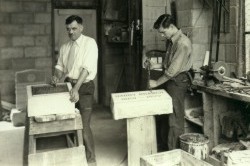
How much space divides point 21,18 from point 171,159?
4.89 metres

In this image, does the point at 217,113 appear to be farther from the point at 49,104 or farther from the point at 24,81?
the point at 24,81

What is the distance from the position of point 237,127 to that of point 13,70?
4697 mm

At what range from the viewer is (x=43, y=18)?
7.20 metres

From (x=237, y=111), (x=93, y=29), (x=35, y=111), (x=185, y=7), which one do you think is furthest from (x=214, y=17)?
(x=93, y=29)

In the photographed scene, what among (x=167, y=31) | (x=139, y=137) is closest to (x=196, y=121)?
(x=139, y=137)

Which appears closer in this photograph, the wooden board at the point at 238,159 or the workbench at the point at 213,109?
the wooden board at the point at 238,159

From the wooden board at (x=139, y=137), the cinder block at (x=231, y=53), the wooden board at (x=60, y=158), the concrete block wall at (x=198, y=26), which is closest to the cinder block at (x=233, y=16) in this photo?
the cinder block at (x=231, y=53)

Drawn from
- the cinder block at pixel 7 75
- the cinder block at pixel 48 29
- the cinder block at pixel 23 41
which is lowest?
the cinder block at pixel 7 75

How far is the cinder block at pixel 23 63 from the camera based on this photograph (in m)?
7.03

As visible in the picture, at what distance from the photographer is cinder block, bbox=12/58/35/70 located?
7.03m

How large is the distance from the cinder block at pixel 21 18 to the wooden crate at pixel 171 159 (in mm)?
4830

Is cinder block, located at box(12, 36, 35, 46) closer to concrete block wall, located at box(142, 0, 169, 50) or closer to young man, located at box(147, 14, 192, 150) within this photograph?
concrete block wall, located at box(142, 0, 169, 50)

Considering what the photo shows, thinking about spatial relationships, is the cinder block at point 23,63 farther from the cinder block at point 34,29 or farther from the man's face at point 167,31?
the man's face at point 167,31

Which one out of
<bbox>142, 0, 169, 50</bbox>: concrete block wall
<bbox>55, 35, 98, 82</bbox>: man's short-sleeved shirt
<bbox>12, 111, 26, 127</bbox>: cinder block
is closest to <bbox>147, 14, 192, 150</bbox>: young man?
<bbox>55, 35, 98, 82</bbox>: man's short-sleeved shirt
